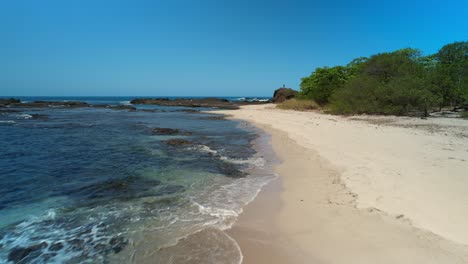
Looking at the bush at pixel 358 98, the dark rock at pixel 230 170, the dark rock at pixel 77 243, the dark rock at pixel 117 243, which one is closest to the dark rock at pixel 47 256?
the dark rock at pixel 77 243

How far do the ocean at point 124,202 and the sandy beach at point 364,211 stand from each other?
1.98 ft

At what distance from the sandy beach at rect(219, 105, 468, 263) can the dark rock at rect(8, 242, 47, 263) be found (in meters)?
2.96

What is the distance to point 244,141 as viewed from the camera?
43.2 ft

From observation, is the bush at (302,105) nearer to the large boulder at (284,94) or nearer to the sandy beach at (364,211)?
the large boulder at (284,94)

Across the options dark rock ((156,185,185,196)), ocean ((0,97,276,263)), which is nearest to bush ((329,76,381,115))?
ocean ((0,97,276,263))

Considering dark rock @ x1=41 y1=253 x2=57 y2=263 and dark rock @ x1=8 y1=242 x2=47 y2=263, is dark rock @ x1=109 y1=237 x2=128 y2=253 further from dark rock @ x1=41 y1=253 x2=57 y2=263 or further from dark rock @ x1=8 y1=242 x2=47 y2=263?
dark rock @ x1=8 y1=242 x2=47 y2=263

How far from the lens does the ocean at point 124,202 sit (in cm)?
360

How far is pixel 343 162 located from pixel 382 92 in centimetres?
1637

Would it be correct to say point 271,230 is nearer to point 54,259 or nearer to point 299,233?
point 299,233

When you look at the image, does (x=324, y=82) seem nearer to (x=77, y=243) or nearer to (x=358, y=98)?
(x=358, y=98)

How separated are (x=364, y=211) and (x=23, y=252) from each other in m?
5.55

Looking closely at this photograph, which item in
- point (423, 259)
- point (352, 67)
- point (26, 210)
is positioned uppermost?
point (352, 67)

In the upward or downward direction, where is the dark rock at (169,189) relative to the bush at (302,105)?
downward

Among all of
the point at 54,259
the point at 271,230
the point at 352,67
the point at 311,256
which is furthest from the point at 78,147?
the point at 352,67
